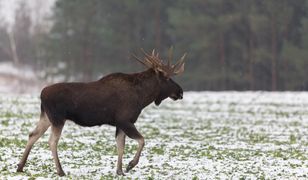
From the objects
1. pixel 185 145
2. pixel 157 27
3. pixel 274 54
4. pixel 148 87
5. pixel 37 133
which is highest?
pixel 157 27

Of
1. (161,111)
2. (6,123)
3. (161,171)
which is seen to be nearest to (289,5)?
(161,111)

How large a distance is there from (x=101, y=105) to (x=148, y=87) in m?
1.23

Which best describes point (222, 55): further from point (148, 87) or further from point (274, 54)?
point (148, 87)

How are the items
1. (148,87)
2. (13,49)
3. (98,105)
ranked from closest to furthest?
(98,105)
(148,87)
(13,49)

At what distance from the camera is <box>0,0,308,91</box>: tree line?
58031 millimetres

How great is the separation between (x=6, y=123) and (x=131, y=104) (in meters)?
13.4

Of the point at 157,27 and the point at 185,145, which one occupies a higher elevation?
the point at 157,27

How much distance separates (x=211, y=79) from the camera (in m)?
61.0

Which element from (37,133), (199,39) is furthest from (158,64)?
(199,39)

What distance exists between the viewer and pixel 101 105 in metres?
13.5

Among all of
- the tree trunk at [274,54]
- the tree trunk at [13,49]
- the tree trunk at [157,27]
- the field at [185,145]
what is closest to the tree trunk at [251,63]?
the tree trunk at [274,54]

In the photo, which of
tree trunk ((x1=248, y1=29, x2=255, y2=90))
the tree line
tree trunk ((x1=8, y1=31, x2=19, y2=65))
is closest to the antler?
the tree line

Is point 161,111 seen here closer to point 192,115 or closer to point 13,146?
point 192,115

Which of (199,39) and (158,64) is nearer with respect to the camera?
(158,64)
